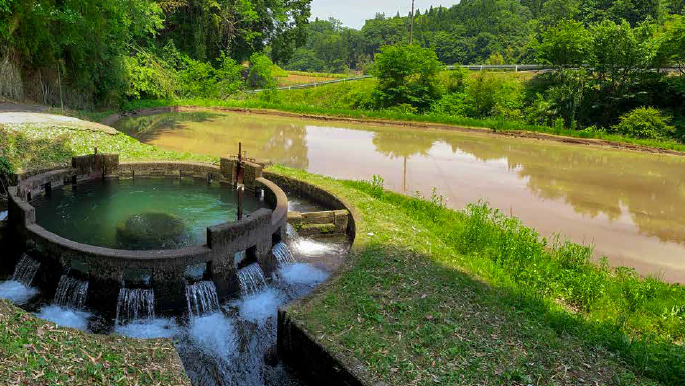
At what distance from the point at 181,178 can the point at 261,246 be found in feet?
18.0

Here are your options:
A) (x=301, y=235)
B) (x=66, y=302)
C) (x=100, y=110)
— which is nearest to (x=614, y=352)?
(x=301, y=235)

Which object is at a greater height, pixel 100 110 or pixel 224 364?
pixel 100 110

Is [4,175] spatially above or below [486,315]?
above

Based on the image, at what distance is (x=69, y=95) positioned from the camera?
22.8 m

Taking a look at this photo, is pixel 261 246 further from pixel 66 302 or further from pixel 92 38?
pixel 92 38

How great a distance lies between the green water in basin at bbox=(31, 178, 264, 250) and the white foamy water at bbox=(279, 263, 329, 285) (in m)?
1.65

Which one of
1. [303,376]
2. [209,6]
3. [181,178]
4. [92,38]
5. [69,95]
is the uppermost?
[209,6]

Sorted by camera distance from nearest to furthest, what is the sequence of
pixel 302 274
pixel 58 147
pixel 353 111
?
pixel 302 274 → pixel 58 147 → pixel 353 111

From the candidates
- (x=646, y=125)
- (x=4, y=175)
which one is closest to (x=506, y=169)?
(x=646, y=125)

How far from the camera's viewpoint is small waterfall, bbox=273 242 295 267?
8.78m

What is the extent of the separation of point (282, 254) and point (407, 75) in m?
27.4

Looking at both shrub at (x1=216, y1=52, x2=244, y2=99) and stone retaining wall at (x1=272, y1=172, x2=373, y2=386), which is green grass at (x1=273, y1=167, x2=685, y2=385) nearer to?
stone retaining wall at (x1=272, y1=172, x2=373, y2=386)

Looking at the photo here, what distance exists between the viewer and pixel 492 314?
630 centimetres

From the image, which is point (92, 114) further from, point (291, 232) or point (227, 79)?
point (291, 232)
